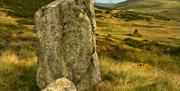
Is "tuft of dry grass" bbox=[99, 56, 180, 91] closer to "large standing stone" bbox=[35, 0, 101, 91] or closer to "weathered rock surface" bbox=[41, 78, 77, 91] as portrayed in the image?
"large standing stone" bbox=[35, 0, 101, 91]

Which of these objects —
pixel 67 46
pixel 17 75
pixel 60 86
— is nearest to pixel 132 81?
pixel 67 46

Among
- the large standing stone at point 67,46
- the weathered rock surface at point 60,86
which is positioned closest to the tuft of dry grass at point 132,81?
the large standing stone at point 67,46

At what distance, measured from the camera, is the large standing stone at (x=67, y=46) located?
476 inches

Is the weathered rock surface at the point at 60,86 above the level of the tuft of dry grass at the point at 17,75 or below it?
above

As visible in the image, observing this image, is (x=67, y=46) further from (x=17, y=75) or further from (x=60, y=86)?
(x=60, y=86)

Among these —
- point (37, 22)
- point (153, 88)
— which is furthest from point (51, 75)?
point (153, 88)

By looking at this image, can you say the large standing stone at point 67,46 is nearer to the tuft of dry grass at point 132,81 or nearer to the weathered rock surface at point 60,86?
the tuft of dry grass at point 132,81

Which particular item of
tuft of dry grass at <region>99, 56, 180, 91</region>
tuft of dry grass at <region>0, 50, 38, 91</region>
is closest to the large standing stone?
tuft of dry grass at <region>0, 50, 38, 91</region>

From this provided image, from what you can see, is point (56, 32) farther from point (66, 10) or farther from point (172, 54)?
point (172, 54)

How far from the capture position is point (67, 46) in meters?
12.1

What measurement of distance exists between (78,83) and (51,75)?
0.82m

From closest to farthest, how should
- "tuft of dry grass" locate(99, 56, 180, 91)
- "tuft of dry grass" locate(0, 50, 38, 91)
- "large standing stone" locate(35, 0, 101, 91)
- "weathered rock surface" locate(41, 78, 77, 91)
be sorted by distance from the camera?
"weathered rock surface" locate(41, 78, 77, 91)
"tuft of dry grass" locate(99, 56, 180, 91)
"tuft of dry grass" locate(0, 50, 38, 91)
"large standing stone" locate(35, 0, 101, 91)

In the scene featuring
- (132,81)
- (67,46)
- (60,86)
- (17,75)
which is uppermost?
(67,46)

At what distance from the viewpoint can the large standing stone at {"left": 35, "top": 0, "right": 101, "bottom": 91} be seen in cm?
1209
